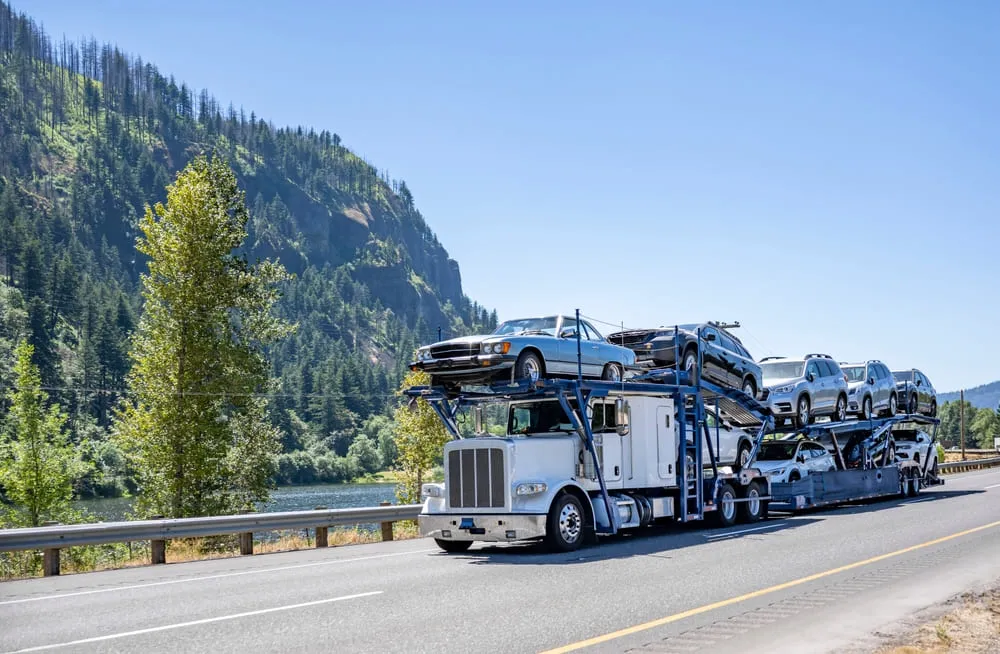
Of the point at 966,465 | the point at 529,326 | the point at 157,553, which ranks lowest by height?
the point at 966,465

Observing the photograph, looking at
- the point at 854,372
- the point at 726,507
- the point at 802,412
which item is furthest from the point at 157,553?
the point at 854,372

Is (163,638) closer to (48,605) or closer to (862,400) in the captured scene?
(48,605)

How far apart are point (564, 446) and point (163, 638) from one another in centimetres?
857

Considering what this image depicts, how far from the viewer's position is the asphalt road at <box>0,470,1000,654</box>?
7879 millimetres

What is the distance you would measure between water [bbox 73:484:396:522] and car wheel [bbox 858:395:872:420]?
175 ft

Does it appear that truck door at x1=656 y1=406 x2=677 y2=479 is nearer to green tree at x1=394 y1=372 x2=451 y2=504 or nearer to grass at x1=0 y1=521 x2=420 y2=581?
grass at x1=0 y1=521 x2=420 y2=581

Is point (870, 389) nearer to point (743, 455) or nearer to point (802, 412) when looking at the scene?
point (802, 412)

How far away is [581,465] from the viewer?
1587 cm

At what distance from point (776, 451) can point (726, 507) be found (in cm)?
493

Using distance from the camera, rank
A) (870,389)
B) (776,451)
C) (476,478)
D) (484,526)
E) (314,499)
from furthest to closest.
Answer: (314,499), (870,389), (776,451), (476,478), (484,526)

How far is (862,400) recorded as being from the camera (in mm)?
26547

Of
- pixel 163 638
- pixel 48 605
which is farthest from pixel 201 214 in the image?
pixel 163 638

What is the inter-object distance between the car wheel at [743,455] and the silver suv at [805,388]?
1.49 meters

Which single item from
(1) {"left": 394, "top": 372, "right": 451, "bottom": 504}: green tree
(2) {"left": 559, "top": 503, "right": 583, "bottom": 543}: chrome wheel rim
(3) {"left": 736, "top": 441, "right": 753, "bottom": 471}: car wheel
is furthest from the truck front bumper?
(1) {"left": 394, "top": 372, "right": 451, "bottom": 504}: green tree
